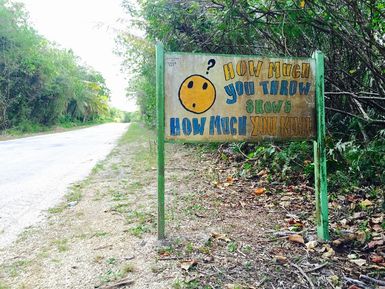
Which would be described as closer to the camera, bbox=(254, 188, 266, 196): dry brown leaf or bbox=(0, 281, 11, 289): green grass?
bbox=(0, 281, 11, 289): green grass

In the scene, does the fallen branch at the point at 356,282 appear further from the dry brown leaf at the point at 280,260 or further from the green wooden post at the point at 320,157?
the green wooden post at the point at 320,157

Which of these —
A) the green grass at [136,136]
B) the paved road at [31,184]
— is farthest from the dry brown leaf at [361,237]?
the green grass at [136,136]

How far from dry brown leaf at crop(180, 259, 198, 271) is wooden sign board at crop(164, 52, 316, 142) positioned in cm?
93

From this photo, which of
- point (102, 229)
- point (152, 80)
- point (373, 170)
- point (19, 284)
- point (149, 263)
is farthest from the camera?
point (152, 80)

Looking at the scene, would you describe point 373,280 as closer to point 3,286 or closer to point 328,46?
point 3,286

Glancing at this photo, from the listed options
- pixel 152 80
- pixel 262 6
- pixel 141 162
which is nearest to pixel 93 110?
pixel 152 80

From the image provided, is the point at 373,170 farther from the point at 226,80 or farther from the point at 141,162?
the point at 141,162

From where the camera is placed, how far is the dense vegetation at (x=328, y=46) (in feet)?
11.5

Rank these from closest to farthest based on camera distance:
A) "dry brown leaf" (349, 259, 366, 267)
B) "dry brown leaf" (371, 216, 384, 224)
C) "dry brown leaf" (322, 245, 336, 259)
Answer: "dry brown leaf" (349, 259, 366, 267)
"dry brown leaf" (322, 245, 336, 259)
"dry brown leaf" (371, 216, 384, 224)

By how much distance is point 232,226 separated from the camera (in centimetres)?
319

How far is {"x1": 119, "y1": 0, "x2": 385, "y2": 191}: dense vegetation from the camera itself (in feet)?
11.5

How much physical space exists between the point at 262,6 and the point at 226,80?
1.35 metres

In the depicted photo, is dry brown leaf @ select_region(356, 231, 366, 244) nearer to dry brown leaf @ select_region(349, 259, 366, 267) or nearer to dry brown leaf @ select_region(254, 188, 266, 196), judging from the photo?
dry brown leaf @ select_region(349, 259, 366, 267)

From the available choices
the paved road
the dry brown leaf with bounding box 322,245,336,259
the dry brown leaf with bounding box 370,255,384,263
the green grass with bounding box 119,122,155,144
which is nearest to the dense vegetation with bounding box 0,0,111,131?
the green grass with bounding box 119,122,155,144
